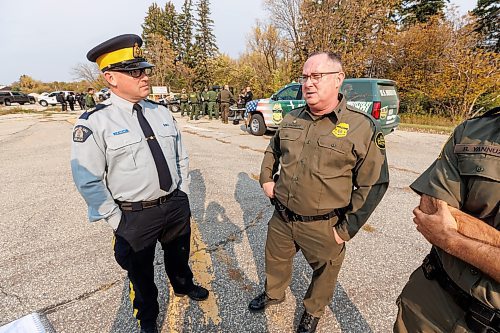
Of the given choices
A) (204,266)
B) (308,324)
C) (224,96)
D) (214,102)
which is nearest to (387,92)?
(204,266)

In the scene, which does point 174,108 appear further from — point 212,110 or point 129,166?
point 129,166

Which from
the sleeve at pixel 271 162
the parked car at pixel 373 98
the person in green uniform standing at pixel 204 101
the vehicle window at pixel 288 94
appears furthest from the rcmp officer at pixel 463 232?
the person in green uniform standing at pixel 204 101

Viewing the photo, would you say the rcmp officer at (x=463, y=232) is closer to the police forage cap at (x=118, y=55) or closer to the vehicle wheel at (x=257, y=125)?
the police forage cap at (x=118, y=55)

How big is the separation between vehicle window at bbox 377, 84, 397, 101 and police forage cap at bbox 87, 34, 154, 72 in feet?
21.9

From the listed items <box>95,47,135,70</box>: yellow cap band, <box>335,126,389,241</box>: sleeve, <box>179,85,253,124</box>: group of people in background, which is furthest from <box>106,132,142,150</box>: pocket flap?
<box>179,85,253,124</box>: group of people in background

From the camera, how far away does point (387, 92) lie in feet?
23.6

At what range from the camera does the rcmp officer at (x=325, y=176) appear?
5.63 ft

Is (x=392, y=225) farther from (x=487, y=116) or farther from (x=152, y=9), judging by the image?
(x=152, y=9)

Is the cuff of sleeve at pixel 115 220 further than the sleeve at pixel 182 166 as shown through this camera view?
No

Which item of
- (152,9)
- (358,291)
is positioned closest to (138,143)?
(358,291)

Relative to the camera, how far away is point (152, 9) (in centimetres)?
4609

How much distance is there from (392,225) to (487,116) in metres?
2.73

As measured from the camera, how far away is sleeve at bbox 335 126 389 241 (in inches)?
67.1

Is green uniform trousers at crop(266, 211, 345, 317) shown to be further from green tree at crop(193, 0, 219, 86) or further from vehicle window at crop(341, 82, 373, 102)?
green tree at crop(193, 0, 219, 86)
